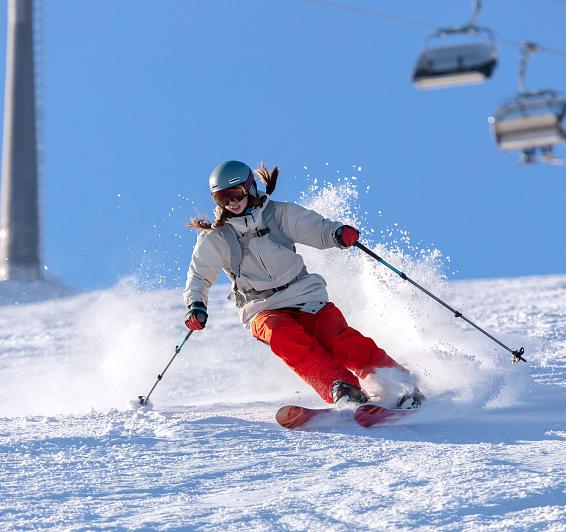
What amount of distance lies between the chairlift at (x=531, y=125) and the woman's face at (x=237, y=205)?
1733 mm

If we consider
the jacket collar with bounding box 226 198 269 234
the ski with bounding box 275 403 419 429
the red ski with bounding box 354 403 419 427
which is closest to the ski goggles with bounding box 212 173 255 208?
the jacket collar with bounding box 226 198 269 234

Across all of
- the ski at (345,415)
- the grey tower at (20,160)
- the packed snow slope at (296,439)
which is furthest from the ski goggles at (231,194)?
the grey tower at (20,160)

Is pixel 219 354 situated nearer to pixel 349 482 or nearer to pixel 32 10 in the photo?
pixel 349 482

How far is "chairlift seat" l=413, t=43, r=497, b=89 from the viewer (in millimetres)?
5160

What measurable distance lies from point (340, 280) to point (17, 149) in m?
12.8

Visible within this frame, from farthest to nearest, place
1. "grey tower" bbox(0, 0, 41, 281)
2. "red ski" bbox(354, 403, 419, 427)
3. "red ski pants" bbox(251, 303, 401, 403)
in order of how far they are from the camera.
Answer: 1. "grey tower" bbox(0, 0, 41, 281)
2. "red ski pants" bbox(251, 303, 401, 403)
3. "red ski" bbox(354, 403, 419, 427)

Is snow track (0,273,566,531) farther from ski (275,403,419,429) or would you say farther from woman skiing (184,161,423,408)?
woman skiing (184,161,423,408)

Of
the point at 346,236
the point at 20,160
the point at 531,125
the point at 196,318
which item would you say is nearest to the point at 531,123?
the point at 531,125

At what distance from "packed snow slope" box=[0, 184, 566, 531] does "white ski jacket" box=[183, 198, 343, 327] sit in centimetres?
70

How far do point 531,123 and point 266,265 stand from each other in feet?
6.45

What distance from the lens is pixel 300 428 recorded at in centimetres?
539

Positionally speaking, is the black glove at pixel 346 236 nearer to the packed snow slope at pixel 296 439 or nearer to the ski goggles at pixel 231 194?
the ski goggles at pixel 231 194

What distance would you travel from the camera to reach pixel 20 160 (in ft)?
65.8

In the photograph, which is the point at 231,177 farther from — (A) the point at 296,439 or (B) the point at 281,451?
(B) the point at 281,451
